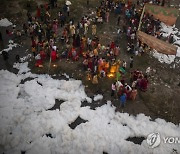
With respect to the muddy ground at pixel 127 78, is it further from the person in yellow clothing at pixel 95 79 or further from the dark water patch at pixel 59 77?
the person in yellow clothing at pixel 95 79

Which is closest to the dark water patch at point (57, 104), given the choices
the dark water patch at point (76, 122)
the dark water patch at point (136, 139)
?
the dark water patch at point (76, 122)

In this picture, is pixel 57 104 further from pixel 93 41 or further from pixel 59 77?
pixel 93 41

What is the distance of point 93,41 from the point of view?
21.9 meters

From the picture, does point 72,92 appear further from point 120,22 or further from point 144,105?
point 120,22

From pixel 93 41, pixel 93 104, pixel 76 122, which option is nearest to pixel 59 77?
pixel 93 104

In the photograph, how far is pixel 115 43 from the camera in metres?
23.5

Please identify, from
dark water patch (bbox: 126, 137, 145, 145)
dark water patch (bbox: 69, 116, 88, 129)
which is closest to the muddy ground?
dark water patch (bbox: 69, 116, 88, 129)

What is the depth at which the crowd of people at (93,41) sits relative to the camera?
19.1 m

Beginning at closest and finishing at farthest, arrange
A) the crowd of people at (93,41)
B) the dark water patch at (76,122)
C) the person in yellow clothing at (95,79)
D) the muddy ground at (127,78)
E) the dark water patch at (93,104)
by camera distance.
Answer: the dark water patch at (76,122)
the dark water patch at (93,104)
the muddy ground at (127,78)
the person in yellow clothing at (95,79)
the crowd of people at (93,41)

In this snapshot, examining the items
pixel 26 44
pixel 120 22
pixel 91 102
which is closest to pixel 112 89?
pixel 91 102

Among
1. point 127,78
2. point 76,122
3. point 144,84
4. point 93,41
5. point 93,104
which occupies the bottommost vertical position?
point 76,122

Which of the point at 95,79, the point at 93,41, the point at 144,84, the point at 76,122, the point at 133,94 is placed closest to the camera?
the point at 76,122

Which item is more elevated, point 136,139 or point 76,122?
point 76,122

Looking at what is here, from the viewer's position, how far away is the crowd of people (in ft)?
62.8
